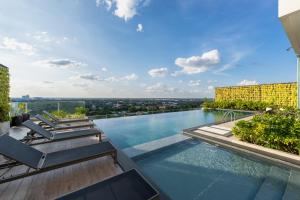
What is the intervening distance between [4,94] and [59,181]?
655 centimetres

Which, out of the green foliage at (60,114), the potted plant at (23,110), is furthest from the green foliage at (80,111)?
the potted plant at (23,110)

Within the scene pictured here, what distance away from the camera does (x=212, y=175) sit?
3268 millimetres

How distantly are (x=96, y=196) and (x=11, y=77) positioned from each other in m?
8.67

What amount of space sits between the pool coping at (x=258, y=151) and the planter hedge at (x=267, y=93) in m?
13.8

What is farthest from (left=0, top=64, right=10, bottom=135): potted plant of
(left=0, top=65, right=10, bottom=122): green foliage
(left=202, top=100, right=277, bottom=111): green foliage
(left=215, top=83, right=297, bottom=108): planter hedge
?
(left=215, top=83, right=297, bottom=108): planter hedge

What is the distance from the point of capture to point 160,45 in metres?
12.0

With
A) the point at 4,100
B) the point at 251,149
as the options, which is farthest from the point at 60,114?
the point at 251,149

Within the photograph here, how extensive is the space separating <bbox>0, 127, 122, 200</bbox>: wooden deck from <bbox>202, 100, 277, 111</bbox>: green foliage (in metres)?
16.5

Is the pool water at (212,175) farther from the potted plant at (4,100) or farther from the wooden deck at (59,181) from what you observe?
the potted plant at (4,100)

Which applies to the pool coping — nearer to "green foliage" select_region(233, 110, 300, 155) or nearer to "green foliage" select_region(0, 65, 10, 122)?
"green foliage" select_region(233, 110, 300, 155)

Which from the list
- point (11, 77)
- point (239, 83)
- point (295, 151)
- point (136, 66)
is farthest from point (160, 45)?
point (239, 83)

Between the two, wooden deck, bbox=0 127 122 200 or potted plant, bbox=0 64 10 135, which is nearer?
wooden deck, bbox=0 127 122 200

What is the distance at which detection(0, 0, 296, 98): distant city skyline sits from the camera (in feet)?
21.5

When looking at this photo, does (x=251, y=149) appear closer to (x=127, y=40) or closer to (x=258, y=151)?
(x=258, y=151)
